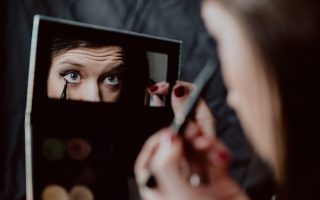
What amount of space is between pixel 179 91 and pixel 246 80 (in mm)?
139

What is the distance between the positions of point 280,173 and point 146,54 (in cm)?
23

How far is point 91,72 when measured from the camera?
0.56m

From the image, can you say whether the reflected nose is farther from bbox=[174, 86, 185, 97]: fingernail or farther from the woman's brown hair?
the woman's brown hair

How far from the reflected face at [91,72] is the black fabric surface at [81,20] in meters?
0.06

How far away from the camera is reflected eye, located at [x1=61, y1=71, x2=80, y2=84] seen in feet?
1.83

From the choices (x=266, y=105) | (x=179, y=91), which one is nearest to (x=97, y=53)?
(x=179, y=91)

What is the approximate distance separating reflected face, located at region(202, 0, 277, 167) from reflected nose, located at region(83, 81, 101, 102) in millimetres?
166

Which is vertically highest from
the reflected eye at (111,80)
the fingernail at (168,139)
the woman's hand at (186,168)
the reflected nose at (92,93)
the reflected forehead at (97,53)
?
the reflected forehead at (97,53)

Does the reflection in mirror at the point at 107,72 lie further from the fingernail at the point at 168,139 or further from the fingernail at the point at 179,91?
the fingernail at the point at 168,139

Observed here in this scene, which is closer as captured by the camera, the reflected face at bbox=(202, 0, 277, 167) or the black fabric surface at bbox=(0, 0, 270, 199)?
the reflected face at bbox=(202, 0, 277, 167)

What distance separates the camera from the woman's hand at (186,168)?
43cm

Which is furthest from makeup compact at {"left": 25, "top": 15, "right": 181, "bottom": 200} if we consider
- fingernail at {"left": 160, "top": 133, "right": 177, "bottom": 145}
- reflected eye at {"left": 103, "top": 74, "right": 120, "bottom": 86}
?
fingernail at {"left": 160, "top": 133, "right": 177, "bottom": 145}

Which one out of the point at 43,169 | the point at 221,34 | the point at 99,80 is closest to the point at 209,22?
the point at 221,34

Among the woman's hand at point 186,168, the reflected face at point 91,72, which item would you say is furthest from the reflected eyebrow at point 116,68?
the woman's hand at point 186,168
